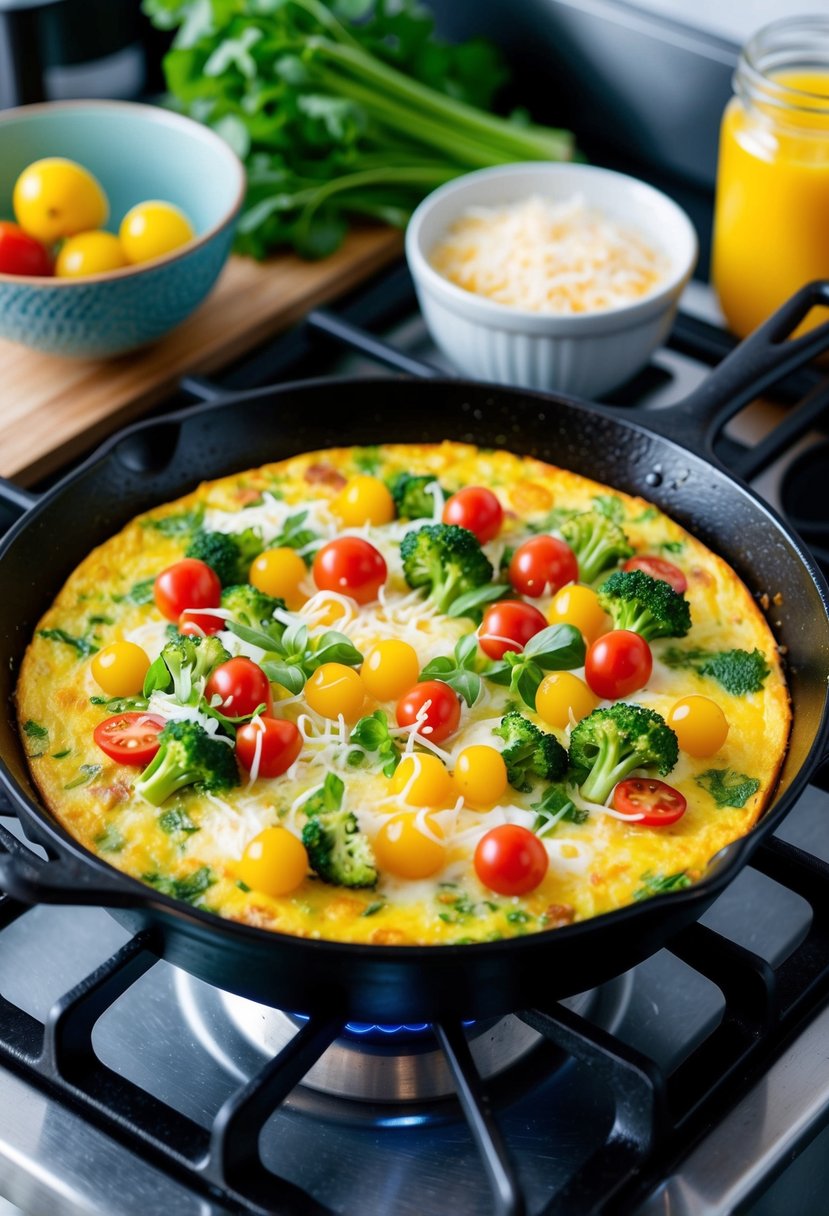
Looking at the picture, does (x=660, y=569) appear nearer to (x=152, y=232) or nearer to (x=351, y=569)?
(x=351, y=569)

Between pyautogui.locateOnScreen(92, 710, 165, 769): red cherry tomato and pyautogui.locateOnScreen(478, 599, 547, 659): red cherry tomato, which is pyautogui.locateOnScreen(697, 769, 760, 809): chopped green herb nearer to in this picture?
pyautogui.locateOnScreen(478, 599, 547, 659): red cherry tomato

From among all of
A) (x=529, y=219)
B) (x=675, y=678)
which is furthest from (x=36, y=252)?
(x=675, y=678)

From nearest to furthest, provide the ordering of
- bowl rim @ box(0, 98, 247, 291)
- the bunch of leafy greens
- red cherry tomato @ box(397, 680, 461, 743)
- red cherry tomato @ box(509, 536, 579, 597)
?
red cherry tomato @ box(397, 680, 461, 743)
red cherry tomato @ box(509, 536, 579, 597)
bowl rim @ box(0, 98, 247, 291)
the bunch of leafy greens

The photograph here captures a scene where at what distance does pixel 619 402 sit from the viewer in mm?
3312

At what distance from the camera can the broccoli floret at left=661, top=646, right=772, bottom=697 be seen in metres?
2.35

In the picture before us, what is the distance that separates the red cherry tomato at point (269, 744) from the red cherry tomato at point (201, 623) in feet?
1.01

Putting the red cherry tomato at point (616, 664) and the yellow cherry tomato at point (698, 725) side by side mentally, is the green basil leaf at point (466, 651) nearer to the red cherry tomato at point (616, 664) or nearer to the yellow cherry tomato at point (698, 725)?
the red cherry tomato at point (616, 664)

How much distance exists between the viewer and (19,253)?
303 centimetres

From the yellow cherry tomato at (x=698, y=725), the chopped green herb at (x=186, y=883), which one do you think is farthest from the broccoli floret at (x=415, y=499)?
the chopped green herb at (x=186, y=883)

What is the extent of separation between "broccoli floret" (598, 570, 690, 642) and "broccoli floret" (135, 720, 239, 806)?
752mm

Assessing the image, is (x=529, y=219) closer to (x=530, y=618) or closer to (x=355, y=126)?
(x=355, y=126)

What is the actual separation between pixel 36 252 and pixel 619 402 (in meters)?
1.43

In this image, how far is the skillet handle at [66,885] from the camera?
164 centimetres

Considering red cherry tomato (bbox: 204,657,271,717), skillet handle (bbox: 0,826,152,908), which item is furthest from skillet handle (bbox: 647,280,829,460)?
skillet handle (bbox: 0,826,152,908)
